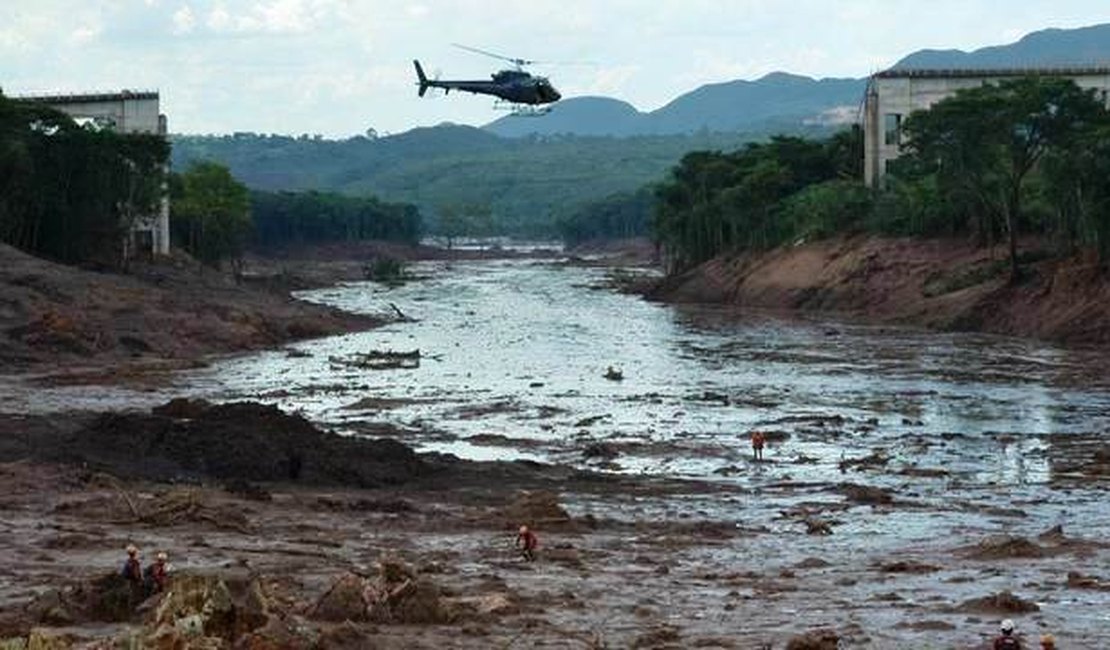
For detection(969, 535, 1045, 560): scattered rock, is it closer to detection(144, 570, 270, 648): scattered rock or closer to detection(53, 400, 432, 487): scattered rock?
detection(144, 570, 270, 648): scattered rock

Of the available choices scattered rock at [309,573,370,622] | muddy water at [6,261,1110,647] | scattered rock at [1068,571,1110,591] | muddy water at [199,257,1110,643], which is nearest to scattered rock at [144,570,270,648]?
scattered rock at [309,573,370,622]

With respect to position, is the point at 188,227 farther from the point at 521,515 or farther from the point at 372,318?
the point at 521,515

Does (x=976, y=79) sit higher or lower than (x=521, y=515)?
higher

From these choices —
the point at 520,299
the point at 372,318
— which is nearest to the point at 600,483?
the point at 372,318

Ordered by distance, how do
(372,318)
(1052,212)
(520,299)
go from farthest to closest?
(520,299) → (372,318) → (1052,212)

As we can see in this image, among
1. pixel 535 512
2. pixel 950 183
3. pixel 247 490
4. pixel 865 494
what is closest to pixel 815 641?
pixel 535 512

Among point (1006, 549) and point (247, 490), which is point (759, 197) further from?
point (1006, 549)
